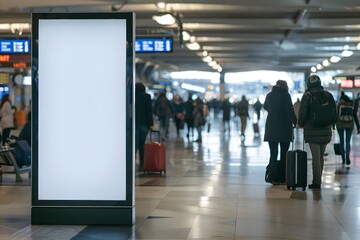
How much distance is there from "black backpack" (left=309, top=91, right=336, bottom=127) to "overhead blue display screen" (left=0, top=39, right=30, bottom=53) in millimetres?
10131

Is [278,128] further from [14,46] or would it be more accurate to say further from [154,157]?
[14,46]

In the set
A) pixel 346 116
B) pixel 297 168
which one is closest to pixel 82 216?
pixel 297 168

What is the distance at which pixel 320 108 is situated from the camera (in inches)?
489

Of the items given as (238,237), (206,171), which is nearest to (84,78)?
(238,237)

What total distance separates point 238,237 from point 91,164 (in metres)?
1.99

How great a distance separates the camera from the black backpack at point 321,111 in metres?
12.4

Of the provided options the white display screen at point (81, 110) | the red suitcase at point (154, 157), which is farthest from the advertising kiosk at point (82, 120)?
the red suitcase at point (154, 157)

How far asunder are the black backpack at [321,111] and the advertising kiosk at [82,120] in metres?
4.62

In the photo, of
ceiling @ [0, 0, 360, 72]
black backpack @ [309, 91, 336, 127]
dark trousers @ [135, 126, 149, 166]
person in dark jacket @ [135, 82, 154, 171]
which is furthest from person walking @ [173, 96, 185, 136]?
black backpack @ [309, 91, 336, 127]

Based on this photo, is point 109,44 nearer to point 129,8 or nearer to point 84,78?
point 84,78

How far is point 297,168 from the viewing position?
1238 cm

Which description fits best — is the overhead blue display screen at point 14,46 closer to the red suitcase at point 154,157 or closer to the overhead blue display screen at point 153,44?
the overhead blue display screen at point 153,44

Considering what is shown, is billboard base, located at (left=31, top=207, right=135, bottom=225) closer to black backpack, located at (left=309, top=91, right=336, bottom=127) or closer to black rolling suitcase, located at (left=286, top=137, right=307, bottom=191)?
black rolling suitcase, located at (left=286, top=137, right=307, bottom=191)

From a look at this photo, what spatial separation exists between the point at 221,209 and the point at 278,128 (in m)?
3.36
